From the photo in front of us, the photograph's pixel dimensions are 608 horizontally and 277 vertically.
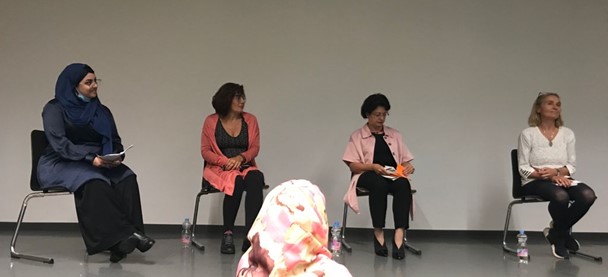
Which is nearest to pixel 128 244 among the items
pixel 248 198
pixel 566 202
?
pixel 248 198

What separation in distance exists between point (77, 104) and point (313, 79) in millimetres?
1808

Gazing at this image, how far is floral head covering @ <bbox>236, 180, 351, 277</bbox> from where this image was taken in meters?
1.12

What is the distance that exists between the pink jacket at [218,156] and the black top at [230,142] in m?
0.03

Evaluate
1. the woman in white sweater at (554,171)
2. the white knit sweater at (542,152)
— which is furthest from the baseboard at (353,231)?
the white knit sweater at (542,152)

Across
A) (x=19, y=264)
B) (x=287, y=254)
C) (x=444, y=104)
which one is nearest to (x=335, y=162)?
(x=444, y=104)

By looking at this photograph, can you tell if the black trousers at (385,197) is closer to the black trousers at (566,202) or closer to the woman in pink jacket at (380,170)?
the woman in pink jacket at (380,170)

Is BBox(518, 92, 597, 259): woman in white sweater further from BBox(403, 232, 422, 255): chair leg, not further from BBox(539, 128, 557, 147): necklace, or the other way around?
BBox(403, 232, 422, 255): chair leg

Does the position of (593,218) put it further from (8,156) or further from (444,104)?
(8,156)

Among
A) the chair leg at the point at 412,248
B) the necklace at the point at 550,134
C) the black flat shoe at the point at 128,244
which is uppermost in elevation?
the necklace at the point at 550,134

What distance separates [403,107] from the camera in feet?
14.8

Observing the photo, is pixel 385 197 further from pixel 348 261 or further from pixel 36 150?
pixel 36 150

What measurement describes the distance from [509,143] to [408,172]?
1115 mm

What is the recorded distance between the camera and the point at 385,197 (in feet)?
12.2

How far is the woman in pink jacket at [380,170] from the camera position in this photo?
3650 millimetres
